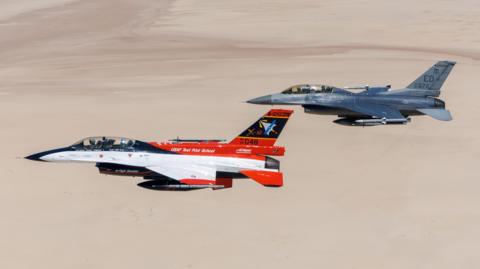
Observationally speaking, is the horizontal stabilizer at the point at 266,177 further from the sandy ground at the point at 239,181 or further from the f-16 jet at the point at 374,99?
the f-16 jet at the point at 374,99

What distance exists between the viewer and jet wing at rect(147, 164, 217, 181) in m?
23.3

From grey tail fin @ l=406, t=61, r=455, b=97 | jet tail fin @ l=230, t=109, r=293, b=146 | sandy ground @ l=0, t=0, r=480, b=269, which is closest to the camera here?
sandy ground @ l=0, t=0, r=480, b=269

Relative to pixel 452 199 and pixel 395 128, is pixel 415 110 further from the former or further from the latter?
pixel 452 199

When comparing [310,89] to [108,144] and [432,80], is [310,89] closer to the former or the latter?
[432,80]

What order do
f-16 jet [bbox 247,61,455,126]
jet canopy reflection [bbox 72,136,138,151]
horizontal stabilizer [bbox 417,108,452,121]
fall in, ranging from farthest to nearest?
f-16 jet [bbox 247,61,455,126]
horizontal stabilizer [bbox 417,108,452,121]
jet canopy reflection [bbox 72,136,138,151]

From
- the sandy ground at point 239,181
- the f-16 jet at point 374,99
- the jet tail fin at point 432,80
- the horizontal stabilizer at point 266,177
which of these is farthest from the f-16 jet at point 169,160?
the jet tail fin at point 432,80

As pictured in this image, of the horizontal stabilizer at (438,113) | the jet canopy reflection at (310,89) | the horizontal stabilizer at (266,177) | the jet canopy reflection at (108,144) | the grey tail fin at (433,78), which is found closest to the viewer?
the horizontal stabilizer at (266,177)

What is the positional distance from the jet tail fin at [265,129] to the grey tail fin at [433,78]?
34.4ft

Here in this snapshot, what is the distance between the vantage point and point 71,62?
52031mm

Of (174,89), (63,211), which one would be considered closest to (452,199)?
(63,211)

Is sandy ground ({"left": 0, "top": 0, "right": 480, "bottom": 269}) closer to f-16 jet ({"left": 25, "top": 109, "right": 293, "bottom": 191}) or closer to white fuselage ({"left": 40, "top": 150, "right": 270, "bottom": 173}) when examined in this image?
f-16 jet ({"left": 25, "top": 109, "right": 293, "bottom": 191})

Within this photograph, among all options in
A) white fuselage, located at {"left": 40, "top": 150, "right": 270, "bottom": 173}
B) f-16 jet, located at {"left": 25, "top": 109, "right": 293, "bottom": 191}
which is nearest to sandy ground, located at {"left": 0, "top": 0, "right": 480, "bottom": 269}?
f-16 jet, located at {"left": 25, "top": 109, "right": 293, "bottom": 191}

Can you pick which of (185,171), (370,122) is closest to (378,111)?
(370,122)

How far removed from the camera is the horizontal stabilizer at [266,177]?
2330 cm
